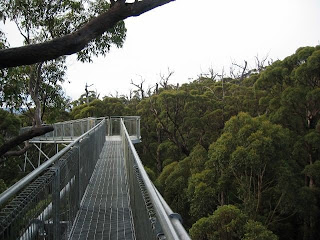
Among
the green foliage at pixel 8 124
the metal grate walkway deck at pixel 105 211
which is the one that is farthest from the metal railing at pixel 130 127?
the metal grate walkway deck at pixel 105 211

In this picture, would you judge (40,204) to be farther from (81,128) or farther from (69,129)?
(69,129)

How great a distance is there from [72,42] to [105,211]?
264cm

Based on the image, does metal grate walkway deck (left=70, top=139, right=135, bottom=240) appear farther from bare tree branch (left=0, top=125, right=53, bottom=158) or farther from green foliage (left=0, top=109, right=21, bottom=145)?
green foliage (left=0, top=109, right=21, bottom=145)

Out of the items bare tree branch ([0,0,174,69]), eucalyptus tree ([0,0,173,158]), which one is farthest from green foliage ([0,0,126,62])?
bare tree branch ([0,0,174,69])

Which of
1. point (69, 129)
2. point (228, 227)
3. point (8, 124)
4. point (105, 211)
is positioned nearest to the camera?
point (105, 211)

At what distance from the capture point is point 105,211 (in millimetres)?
5160

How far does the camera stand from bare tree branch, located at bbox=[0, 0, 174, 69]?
3.88m

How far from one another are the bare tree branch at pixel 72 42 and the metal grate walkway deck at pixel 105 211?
89.9 inches

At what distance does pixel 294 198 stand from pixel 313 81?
20.4 ft

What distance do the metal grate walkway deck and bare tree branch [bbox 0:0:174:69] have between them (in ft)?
7.49

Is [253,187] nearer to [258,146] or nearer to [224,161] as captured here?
[224,161]

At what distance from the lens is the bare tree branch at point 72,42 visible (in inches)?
153

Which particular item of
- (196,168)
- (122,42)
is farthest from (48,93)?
(196,168)

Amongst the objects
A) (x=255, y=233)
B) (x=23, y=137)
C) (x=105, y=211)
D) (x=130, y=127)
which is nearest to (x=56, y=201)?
(x=105, y=211)
